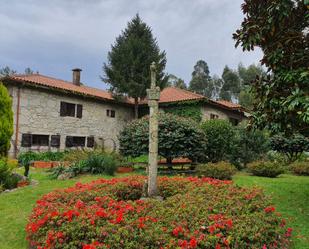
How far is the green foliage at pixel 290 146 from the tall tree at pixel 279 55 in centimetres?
1158

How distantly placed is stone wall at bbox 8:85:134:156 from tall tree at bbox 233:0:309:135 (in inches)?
542

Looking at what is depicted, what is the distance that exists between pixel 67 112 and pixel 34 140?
2839 millimetres

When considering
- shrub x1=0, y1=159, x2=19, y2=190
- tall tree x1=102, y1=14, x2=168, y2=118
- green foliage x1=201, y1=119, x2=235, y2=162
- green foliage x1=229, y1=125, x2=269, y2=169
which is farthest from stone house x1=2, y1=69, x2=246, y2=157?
shrub x1=0, y1=159, x2=19, y2=190

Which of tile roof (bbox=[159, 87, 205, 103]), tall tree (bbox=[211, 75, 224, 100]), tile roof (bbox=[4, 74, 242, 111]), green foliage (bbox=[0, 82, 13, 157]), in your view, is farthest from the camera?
tall tree (bbox=[211, 75, 224, 100])

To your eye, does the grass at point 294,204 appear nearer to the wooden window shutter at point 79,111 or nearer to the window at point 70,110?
the window at point 70,110

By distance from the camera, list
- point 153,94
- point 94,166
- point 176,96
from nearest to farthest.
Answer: point 153,94
point 94,166
point 176,96

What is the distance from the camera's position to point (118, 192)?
250 inches

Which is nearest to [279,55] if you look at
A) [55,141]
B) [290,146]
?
[290,146]

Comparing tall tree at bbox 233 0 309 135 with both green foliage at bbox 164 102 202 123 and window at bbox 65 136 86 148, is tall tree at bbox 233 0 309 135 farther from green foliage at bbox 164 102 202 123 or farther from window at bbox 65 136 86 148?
window at bbox 65 136 86 148

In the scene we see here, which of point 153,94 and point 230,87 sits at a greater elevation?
point 230,87

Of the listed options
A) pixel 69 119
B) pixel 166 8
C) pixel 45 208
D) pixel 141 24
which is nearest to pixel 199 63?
pixel 141 24

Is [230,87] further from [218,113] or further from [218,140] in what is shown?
[218,140]

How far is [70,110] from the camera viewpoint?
19.5 m

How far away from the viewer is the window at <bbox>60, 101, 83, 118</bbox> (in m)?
18.9
